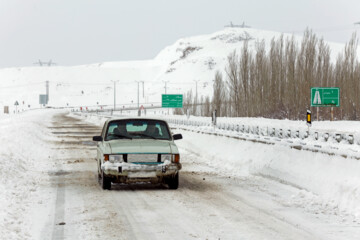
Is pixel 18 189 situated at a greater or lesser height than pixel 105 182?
lesser

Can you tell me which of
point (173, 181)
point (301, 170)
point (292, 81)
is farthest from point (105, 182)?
point (292, 81)

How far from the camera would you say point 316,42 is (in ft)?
169

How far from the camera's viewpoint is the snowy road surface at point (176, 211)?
23.1ft

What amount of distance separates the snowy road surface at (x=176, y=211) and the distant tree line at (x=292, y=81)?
38.7 m

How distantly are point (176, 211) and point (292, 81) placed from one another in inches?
1814

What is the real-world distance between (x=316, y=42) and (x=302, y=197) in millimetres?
43977

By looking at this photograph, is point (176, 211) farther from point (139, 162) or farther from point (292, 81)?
point (292, 81)

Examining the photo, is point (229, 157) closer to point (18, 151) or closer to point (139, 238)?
point (18, 151)

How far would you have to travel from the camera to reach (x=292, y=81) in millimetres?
52844

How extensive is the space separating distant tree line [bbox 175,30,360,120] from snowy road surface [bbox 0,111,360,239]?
38691mm

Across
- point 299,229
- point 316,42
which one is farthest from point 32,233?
point 316,42

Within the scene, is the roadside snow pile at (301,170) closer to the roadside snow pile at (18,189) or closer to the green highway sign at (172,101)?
the roadside snow pile at (18,189)

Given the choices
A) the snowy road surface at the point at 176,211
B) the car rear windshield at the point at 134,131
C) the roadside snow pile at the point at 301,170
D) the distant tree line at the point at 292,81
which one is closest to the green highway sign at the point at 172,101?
the distant tree line at the point at 292,81

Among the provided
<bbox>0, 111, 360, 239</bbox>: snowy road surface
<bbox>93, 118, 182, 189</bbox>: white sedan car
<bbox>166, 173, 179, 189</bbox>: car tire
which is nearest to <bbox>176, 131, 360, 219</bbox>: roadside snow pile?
<bbox>0, 111, 360, 239</bbox>: snowy road surface
